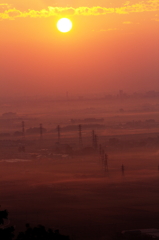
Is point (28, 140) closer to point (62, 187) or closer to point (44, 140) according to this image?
point (44, 140)

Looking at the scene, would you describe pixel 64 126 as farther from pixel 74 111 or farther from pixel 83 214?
pixel 83 214

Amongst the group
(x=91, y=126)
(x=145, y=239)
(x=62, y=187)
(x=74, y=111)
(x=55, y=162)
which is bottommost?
(x=145, y=239)

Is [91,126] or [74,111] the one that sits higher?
[74,111]

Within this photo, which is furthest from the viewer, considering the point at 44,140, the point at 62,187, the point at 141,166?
the point at 44,140

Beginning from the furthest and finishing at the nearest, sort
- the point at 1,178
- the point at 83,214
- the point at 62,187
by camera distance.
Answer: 1. the point at 1,178
2. the point at 62,187
3. the point at 83,214

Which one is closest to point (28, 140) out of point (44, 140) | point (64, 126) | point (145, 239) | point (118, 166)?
point (44, 140)

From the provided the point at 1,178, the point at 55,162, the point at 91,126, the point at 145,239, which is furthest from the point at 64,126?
the point at 145,239

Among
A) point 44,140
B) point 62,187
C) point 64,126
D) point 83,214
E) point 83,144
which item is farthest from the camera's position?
point 64,126

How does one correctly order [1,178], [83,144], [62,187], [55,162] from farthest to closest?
[83,144] < [55,162] < [1,178] < [62,187]

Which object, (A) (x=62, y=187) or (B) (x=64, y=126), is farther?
(B) (x=64, y=126)
